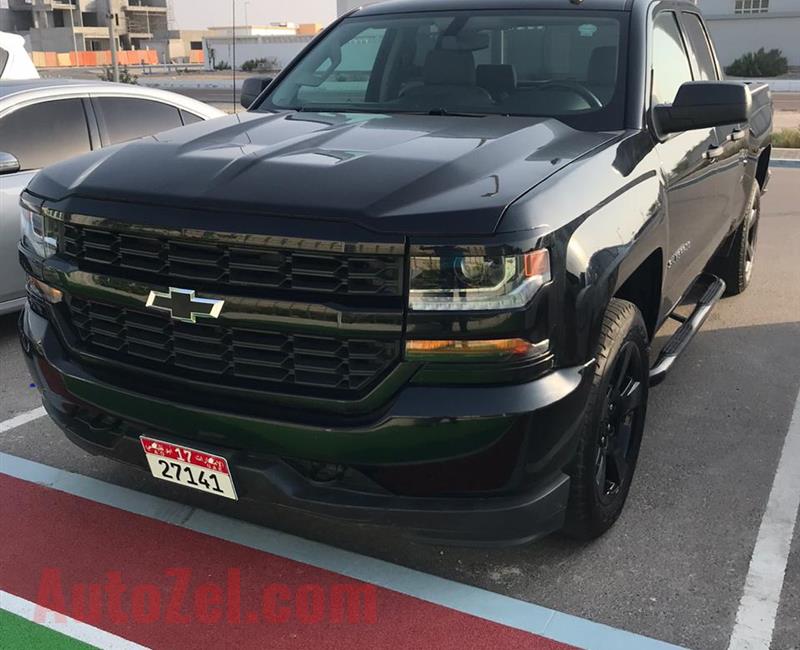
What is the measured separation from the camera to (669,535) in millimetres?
3256

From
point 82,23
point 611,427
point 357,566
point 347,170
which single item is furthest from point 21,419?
point 82,23

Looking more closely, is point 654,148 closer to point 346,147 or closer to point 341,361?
point 346,147

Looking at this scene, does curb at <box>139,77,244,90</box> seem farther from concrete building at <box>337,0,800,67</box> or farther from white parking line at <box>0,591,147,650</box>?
white parking line at <box>0,591,147,650</box>

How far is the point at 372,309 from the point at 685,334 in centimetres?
231

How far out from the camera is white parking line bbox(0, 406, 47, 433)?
13.9 ft

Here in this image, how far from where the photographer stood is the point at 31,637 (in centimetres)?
271

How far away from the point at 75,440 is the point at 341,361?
1144 mm

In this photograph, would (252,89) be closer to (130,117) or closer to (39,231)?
(130,117)

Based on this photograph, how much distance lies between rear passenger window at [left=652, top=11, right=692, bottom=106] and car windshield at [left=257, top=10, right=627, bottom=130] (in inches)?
8.4

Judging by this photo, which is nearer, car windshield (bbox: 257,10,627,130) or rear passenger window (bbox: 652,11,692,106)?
car windshield (bbox: 257,10,627,130)

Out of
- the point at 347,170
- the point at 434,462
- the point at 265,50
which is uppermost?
the point at 347,170

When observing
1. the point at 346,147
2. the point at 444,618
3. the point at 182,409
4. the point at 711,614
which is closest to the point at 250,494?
the point at 182,409

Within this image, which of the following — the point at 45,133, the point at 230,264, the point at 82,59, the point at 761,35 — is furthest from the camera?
the point at 82,59

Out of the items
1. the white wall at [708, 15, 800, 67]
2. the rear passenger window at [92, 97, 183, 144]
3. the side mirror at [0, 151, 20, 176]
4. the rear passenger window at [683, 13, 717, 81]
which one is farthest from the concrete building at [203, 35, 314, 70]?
the rear passenger window at [683, 13, 717, 81]
